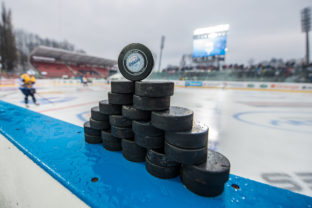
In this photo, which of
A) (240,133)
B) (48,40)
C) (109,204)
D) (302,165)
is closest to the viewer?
(109,204)

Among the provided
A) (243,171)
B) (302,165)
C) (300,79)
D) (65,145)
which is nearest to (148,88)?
(65,145)

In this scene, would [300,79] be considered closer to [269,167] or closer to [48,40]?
[269,167]

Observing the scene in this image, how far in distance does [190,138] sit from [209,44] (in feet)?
57.0

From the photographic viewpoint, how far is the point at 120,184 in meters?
1.01

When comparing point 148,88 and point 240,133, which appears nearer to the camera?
point 148,88

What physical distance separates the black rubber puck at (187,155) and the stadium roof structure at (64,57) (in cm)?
3140

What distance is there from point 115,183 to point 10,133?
1673 millimetres

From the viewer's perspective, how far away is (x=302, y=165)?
1.66m

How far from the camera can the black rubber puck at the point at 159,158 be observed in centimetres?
108

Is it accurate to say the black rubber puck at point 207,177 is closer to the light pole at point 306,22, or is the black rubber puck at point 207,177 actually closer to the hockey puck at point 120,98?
the hockey puck at point 120,98

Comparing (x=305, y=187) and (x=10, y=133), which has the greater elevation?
(x=10, y=133)

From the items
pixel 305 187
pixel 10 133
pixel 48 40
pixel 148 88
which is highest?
pixel 48 40

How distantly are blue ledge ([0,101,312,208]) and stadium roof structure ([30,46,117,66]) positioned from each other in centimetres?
3055

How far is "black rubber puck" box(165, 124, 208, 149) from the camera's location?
3.18ft
